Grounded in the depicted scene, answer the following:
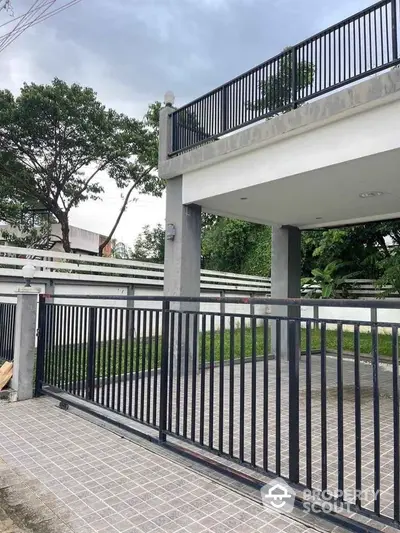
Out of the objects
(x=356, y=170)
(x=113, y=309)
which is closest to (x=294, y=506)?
(x=113, y=309)

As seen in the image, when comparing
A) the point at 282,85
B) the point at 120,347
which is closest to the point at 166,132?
the point at 282,85

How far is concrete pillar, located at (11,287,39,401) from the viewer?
5.15 m

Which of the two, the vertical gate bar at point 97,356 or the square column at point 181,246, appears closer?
the vertical gate bar at point 97,356

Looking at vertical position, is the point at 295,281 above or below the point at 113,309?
above

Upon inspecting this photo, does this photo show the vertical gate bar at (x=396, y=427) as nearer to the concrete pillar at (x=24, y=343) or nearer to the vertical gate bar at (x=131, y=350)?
the vertical gate bar at (x=131, y=350)

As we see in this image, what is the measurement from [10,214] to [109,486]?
45.1 feet

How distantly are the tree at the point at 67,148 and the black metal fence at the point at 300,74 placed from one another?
7.48 meters

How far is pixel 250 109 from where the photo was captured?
5.69m

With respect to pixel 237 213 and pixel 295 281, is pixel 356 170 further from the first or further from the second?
pixel 295 281

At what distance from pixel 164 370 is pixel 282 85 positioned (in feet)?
13.4

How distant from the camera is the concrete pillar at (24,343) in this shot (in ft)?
16.9

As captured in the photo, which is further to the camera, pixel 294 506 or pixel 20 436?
pixel 20 436

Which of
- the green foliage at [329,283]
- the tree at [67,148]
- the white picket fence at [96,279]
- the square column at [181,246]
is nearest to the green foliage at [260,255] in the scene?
the green foliage at [329,283]

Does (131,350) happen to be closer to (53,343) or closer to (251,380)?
(251,380)
